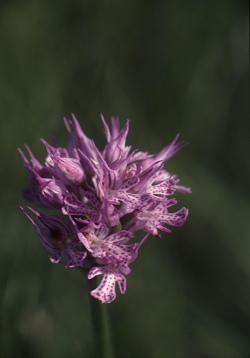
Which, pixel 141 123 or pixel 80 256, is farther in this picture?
pixel 141 123

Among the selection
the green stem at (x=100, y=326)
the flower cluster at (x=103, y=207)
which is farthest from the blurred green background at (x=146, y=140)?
the flower cluster at (x=103, y=207)

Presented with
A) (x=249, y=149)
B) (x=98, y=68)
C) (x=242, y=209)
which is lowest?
(x=242, y=209)

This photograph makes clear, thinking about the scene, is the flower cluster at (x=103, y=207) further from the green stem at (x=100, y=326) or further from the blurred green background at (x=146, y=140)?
the blurred green background at (x=146, y=140)

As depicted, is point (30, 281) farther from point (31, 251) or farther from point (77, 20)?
point (77, 20)

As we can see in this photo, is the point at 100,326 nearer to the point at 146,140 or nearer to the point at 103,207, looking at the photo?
the point at 103,207

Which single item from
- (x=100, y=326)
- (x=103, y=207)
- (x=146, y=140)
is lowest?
(x=100, y=326)

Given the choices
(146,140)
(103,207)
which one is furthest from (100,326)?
(146,140)

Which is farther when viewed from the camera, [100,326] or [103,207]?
[100,326]

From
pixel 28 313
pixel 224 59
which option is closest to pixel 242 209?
pixel 224 59
